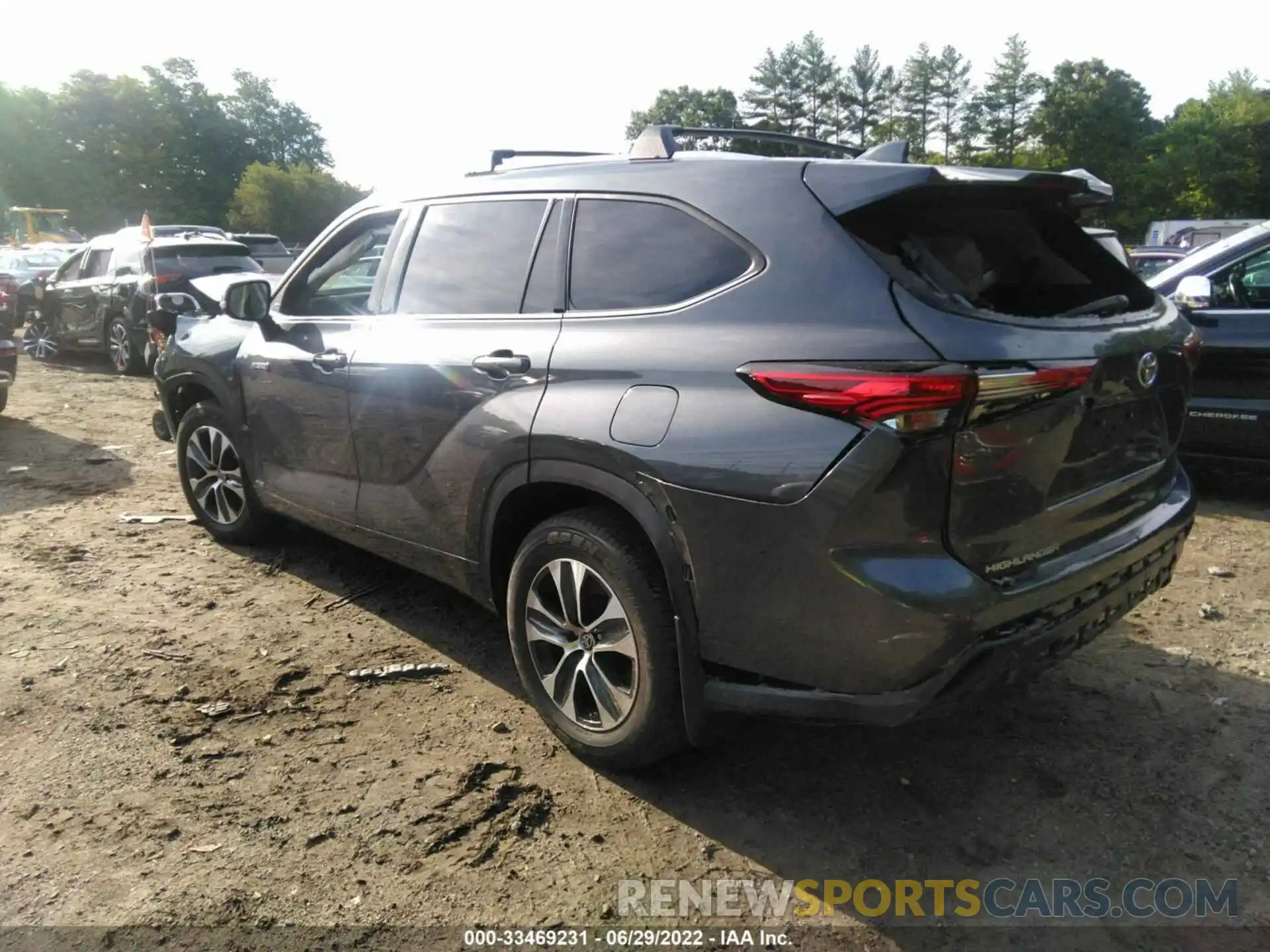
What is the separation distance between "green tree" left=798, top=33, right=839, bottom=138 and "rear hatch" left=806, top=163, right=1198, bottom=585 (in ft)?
302

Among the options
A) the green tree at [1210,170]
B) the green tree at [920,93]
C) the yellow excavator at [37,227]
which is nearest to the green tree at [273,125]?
the yellow excavator at [37,227]

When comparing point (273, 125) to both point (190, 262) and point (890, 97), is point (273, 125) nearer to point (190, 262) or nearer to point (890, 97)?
point (890, 97)

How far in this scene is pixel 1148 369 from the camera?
9.02 feet

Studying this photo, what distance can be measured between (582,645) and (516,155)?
1947 mm

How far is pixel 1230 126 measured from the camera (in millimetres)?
63156

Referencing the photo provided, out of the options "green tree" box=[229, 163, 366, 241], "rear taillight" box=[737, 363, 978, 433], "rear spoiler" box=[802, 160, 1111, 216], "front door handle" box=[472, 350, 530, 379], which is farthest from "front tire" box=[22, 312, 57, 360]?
"green tree" box=[229, 163, 366, 241]

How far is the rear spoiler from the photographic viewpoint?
8.06ft

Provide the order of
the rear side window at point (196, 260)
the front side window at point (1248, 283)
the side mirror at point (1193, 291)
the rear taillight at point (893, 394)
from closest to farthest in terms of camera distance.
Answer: the rear taillight at point (893, 394) < the side mirror at point (1193, 291) < the front side window at point (1248, 283) < the rear side window at point (196, 260)

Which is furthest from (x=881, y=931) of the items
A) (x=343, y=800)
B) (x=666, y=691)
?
(x=343, y=800)

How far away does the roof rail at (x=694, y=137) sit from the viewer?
304cm

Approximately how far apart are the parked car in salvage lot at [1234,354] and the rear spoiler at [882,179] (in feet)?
11.7

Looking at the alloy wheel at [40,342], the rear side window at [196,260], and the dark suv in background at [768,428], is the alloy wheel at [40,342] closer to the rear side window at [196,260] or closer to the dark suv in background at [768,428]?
the rear side window at [196,260]

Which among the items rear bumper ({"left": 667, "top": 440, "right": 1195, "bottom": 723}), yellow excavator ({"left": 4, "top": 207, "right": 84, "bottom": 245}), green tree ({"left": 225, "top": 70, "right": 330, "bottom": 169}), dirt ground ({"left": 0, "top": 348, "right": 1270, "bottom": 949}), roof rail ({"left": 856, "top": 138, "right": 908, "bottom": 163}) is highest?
green tree ({"left": 225, "top": 70, "right": 330, "bottom": 169})

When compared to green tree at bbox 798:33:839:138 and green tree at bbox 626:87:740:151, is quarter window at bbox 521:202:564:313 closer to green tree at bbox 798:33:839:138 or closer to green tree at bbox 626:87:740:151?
green tree at bbox 626:87:740:151
